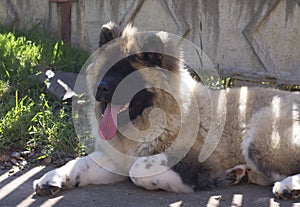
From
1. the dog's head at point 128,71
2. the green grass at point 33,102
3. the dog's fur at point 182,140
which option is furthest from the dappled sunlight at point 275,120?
the green grass at point 33,102

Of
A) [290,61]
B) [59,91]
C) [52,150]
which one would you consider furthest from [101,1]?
[52,150]

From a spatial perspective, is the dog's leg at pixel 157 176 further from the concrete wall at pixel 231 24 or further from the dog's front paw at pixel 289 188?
the concrete wall at pixel 231 24

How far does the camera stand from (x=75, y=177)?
3516mm

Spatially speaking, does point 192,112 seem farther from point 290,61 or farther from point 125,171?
point 290,61

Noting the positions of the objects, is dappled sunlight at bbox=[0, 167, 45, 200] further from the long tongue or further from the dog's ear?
the dog's ear

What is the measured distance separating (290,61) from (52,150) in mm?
2905

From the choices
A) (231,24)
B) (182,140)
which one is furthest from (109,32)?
(231,24)

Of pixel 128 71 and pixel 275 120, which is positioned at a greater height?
pixel 128 71

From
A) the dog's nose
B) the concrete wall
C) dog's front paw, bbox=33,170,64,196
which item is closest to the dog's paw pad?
the dog's nose

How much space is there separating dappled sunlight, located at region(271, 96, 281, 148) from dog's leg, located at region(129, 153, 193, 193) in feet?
2.11

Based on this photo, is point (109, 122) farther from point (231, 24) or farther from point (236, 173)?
point (231, 24)

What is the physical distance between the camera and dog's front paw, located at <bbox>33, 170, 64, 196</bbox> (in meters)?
3.37

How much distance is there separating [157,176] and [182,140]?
0.31m

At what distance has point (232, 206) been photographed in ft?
10.4
